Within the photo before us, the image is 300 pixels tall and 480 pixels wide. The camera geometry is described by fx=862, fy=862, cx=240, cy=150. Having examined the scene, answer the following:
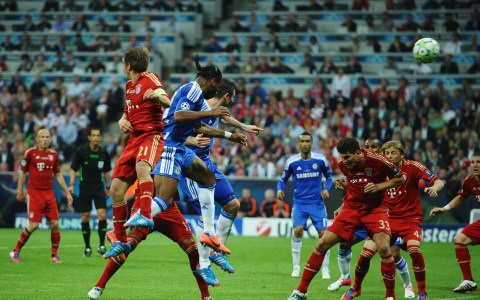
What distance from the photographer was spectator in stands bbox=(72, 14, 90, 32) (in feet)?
125

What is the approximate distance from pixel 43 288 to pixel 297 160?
631 cm

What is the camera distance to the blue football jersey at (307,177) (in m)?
17.0

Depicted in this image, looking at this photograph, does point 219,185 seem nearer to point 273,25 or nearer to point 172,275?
point 172,275

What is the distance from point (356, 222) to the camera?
11.7 meters

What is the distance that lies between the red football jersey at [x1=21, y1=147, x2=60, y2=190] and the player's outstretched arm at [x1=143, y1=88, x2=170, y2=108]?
28.2 feet

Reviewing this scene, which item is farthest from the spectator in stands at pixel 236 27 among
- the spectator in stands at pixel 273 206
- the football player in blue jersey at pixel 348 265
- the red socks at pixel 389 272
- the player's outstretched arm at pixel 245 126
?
the red socks at pixel 389 272

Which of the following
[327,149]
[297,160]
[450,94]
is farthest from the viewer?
[450,94]

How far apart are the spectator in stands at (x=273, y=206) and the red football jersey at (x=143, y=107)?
15426 millimetres

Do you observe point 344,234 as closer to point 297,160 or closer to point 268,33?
point 297,160

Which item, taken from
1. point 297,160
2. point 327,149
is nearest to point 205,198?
point 297,160

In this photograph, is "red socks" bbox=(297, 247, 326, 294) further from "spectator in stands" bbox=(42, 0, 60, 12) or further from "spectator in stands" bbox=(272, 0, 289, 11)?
"spectator in stands" bbox=(42, 0, 60, 12)

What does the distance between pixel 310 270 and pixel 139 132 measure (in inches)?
113

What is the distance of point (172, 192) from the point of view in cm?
1082

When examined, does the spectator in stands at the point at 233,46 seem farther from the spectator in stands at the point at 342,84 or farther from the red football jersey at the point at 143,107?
the red football jersey at the point at 143,107
